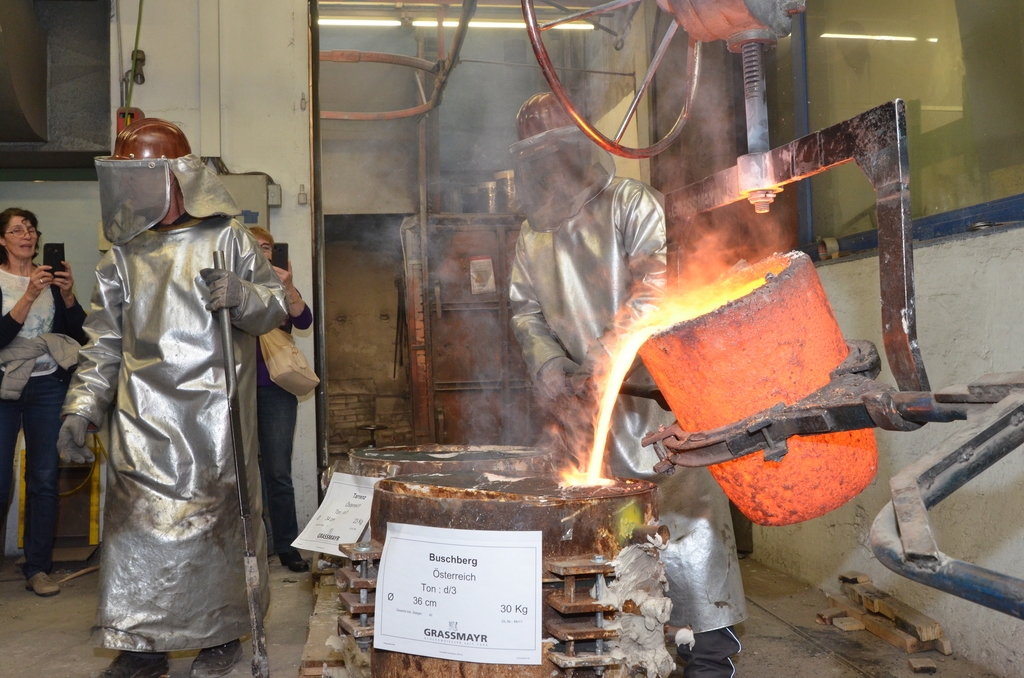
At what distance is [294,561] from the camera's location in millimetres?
4281

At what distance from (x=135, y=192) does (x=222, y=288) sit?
0.47 meters

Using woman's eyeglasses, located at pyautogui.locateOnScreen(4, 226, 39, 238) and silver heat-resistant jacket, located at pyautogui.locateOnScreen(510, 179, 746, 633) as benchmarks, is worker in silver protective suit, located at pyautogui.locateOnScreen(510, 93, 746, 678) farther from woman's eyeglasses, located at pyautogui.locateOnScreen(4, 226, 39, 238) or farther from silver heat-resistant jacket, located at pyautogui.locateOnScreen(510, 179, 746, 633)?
woman's eyeglasses, located at pyautogui.locateOnScreen(4, 226, 39, 238)

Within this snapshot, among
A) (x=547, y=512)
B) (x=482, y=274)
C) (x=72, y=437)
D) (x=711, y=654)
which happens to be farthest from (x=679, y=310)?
(x=482, y=274)

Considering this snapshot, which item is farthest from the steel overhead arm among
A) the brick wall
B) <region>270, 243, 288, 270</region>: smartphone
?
the brick wall

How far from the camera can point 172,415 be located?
2.78 metres

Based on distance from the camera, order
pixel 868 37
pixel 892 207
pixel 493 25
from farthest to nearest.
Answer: pixel 493 25, pixel 868 37, pixel 892 207

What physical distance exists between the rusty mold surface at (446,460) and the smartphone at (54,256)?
2.10 meters

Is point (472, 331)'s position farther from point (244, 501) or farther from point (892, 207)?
point (892, 207)

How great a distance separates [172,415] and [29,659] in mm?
1183

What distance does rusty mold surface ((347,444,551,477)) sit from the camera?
2393 mm

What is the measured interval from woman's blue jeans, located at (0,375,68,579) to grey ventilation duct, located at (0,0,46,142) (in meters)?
1.66

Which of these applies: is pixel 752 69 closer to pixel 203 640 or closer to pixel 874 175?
pixel 874 175

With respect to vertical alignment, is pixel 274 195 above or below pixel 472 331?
above

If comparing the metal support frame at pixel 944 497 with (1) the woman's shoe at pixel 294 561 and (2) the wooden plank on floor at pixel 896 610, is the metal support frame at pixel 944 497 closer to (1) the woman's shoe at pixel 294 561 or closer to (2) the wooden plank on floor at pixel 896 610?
(2) the wooden plank on floor at pixel 896 610
